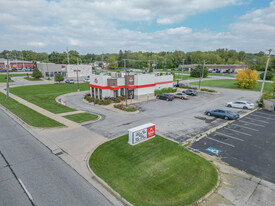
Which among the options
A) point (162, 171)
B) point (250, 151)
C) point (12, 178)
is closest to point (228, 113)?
point (250, 151)

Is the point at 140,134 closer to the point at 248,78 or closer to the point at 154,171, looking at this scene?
the point at 154,171

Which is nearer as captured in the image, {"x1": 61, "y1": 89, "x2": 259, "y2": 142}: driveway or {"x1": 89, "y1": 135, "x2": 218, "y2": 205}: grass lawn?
{"x1": 89, "y1": 135, "x2": 218, "y2": 205}: grass lawn

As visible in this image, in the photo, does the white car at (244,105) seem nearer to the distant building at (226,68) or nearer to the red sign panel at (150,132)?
the red sign panel at (150,132)

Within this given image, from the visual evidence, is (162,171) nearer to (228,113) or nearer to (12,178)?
(12,178)

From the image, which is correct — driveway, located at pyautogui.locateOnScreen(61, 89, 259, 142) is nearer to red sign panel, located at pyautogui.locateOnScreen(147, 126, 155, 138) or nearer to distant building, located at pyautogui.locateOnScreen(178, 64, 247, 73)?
red sign panel, located at pyautogui.locateOnScreen(147, 126, 155, 138)

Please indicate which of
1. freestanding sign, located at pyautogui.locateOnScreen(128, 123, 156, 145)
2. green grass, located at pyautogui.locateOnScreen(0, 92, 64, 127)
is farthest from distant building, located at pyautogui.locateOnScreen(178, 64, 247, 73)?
freestanding sign, located at pyautogui.locateOnScreen(128, 123, 156, 145)

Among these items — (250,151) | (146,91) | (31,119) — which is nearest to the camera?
(250,151)
